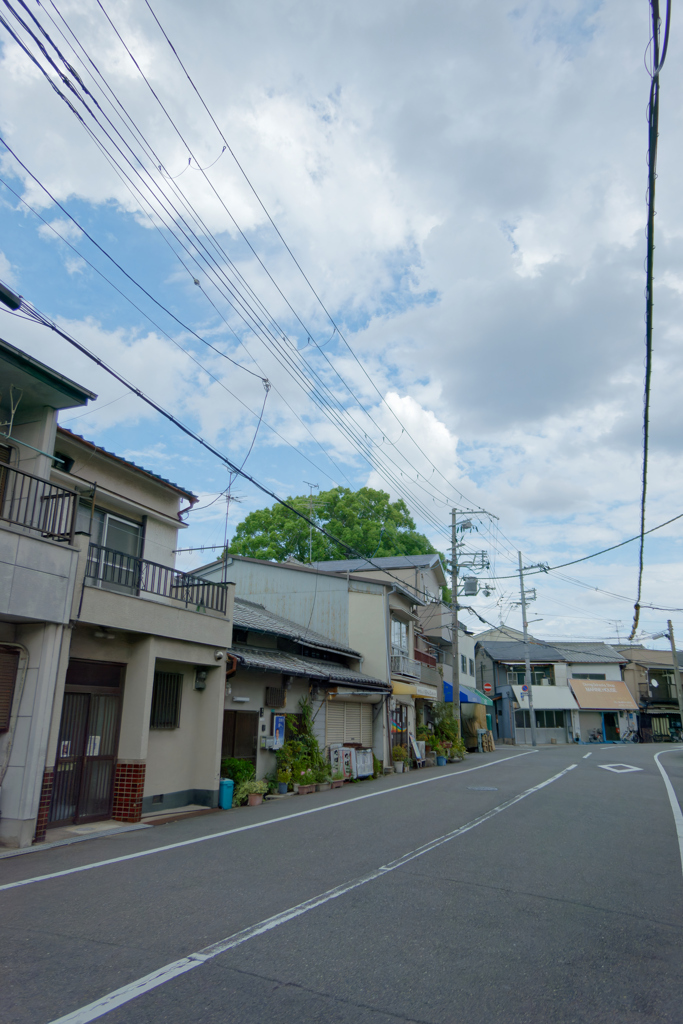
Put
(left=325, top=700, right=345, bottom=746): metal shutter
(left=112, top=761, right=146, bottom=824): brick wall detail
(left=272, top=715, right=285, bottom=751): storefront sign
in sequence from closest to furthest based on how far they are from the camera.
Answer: (left=112, top=761, right=146, bottom=824): brick wall detail → (left=272, top=715, right=285, bottom=751): storefront sign → (left=325, top=700, right=345, bottom=746): metal shutter

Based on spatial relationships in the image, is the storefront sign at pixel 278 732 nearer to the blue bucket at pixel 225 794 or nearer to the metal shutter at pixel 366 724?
the blue bucket at pixel 225 794

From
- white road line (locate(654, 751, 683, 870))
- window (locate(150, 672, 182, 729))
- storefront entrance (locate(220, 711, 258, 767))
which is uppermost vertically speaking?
window (locate(150, 672, 182, 729))

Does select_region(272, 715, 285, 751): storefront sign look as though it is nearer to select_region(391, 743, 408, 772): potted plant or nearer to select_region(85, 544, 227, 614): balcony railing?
select_region(85, 544, 227, 614): balcony railing

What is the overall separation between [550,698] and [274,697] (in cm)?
3833

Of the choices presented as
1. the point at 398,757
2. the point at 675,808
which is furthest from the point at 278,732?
the point at 675,808

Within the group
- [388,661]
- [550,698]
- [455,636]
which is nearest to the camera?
[388,661]

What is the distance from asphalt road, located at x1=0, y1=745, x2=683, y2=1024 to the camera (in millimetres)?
4180

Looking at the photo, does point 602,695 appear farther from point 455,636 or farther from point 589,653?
point 455,636

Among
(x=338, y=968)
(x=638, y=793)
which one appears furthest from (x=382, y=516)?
(x=338, y=968)

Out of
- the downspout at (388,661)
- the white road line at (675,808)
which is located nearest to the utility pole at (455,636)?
the downspout at (388,661)

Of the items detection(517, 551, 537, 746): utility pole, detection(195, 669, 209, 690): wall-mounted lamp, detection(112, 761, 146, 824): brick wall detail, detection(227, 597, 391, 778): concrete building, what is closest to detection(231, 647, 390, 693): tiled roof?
detection(227, 597, 391, 778): concrete building

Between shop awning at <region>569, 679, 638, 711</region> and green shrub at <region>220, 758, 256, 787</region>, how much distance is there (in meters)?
39.5

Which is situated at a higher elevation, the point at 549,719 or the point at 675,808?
the point at 549,719

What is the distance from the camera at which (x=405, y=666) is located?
2803 cm
